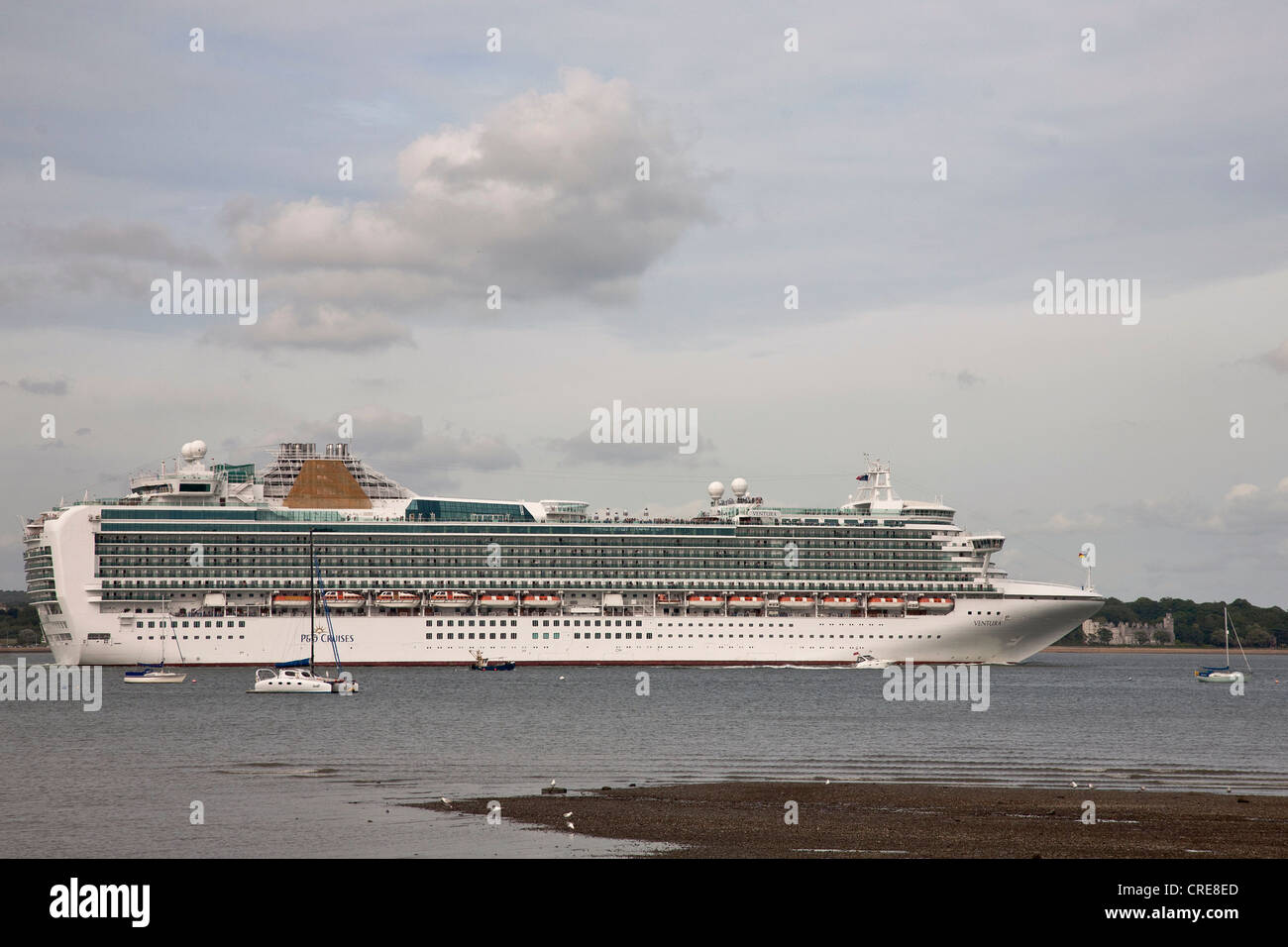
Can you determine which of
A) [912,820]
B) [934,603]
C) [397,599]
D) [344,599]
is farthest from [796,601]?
[912,820]

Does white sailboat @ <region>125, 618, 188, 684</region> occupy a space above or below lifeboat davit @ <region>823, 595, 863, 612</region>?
below

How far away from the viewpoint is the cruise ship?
357 feet

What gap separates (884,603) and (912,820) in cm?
8873

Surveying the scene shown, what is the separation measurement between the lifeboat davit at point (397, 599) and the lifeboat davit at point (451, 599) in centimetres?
141

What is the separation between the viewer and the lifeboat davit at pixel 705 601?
11650 cm

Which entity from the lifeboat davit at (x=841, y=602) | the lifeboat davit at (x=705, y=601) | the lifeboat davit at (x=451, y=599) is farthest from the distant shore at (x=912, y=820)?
the lifeboat davit at (x=841, y=602)

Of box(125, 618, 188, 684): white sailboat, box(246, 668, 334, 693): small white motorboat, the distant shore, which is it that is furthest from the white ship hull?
the distant shore

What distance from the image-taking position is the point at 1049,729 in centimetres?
6106

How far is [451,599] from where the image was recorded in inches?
4444

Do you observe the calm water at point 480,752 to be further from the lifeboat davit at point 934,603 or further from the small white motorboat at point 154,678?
the lifeboat davit at point 934,603

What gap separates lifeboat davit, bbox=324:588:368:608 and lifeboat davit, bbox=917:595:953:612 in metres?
47.8

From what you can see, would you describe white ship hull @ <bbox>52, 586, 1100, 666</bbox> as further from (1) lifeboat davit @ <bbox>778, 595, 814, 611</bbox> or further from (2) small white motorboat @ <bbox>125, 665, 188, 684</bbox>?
(2) small white motorboat @ <bbox>125, 665, 188, 684</bbox>
